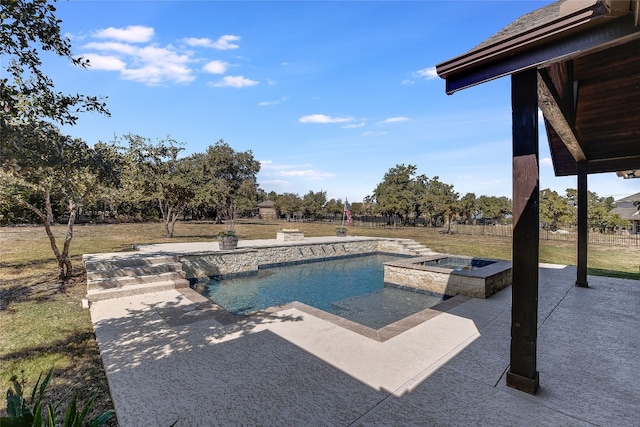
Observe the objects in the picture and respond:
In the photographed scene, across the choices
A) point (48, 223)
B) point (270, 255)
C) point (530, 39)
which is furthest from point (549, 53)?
point (270, 255)

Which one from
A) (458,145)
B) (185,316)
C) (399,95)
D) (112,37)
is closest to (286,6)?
(112,37)

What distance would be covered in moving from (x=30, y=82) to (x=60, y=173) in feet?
11.1

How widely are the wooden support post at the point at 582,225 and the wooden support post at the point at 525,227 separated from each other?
5.80 meters

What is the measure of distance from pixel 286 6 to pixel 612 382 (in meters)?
10.9

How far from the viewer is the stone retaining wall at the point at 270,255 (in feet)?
33.6

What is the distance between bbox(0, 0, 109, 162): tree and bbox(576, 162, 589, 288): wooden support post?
9658 millimetres

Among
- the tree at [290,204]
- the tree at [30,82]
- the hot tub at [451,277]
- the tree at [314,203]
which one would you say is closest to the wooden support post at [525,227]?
the hot tub at [451,277]

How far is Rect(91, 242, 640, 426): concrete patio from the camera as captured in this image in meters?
2.49

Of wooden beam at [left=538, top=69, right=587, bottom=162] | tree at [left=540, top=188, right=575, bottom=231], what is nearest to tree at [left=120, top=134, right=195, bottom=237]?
wooden beam at [left=538, top=69, right=587, bottom=162]

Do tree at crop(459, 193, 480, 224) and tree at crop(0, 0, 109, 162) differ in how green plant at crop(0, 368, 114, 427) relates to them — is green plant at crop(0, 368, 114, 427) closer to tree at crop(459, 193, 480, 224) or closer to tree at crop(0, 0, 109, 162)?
tree at crop(0, 0, 109, 162)

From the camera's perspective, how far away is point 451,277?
7625mm

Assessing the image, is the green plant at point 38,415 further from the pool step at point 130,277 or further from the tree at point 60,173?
the pool step at point 130,277

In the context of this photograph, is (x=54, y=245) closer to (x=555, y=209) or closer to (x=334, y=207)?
(x=555, y=209)

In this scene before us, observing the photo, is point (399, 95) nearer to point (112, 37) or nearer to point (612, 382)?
point (112, 37)
